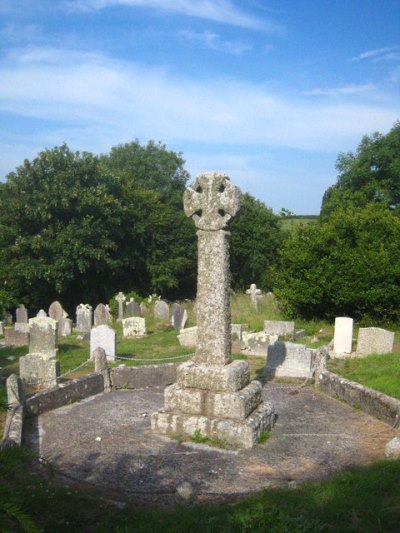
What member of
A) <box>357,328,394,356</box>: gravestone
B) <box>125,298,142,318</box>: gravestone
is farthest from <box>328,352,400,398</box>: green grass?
<box>125,298,142,318</box>: gravestone

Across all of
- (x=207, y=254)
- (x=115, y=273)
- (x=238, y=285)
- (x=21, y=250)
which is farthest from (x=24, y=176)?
(x=207, y=254)

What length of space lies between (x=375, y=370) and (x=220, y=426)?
18.5ft

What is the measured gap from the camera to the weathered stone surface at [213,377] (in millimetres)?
7316

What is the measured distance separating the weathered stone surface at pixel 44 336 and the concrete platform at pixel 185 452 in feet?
12.6

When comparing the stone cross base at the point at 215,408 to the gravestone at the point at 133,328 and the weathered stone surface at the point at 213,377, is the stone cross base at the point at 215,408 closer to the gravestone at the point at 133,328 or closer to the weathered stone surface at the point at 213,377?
→ the weathered stone surface at the point at 213,377

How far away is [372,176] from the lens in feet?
123

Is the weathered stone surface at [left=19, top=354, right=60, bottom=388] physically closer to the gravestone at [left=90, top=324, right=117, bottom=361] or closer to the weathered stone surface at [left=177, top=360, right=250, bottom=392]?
the gravestone at [left=90, top=324, right=117, bottom=361]

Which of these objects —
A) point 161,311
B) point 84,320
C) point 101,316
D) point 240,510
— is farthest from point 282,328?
point 240,510

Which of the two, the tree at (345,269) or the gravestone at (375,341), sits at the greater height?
the tree at (345,269)

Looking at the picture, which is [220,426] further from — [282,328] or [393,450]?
[282,328]

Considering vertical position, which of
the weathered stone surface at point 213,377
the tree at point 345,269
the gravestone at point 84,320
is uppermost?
the tree at point 345,269

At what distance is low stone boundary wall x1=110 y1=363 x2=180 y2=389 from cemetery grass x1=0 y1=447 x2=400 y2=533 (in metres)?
4.60

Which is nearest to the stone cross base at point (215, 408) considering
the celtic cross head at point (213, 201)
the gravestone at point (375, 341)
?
the celtic cross head at point (213, 201)

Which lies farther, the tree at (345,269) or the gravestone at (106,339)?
the tree at (345,269)
